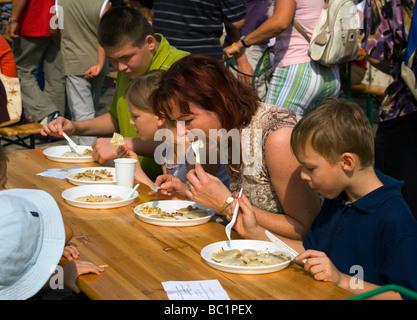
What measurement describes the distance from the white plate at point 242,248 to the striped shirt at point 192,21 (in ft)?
9.27

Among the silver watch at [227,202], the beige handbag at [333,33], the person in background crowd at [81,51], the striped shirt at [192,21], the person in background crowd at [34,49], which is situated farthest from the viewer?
the person in background crowd at [34,49]

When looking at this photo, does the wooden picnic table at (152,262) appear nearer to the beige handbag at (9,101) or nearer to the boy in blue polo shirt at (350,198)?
the boy in blue polo shirt at (350,198)

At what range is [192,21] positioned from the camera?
4.59 metres

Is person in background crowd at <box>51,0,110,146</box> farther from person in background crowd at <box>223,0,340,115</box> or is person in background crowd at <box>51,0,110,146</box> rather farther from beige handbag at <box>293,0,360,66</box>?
beige handbag at <box>293,0,360,66</box>

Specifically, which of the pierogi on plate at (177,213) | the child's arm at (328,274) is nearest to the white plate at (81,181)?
the pierogi on plate at (177,213)

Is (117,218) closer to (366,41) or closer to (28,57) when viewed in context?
(366,41)

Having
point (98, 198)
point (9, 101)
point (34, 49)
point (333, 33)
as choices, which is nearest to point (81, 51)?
point (34, 49)

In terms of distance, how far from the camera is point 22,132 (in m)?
5.13

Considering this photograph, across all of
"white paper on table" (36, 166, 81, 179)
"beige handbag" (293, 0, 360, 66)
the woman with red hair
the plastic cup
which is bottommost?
"white paper on table" (36, 166, 81, 179)

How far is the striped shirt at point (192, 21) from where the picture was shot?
4559 mm

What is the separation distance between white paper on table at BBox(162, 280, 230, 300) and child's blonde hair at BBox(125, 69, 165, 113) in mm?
1452

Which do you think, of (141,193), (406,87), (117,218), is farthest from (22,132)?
(406,87)

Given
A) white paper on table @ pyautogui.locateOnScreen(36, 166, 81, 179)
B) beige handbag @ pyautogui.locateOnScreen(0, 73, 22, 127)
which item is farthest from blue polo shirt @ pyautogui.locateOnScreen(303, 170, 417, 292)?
beige handbag @ pyautogui.locateOnScreen(0, 73, 22, 127)

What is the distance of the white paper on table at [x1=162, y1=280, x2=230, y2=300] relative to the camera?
1708mm
